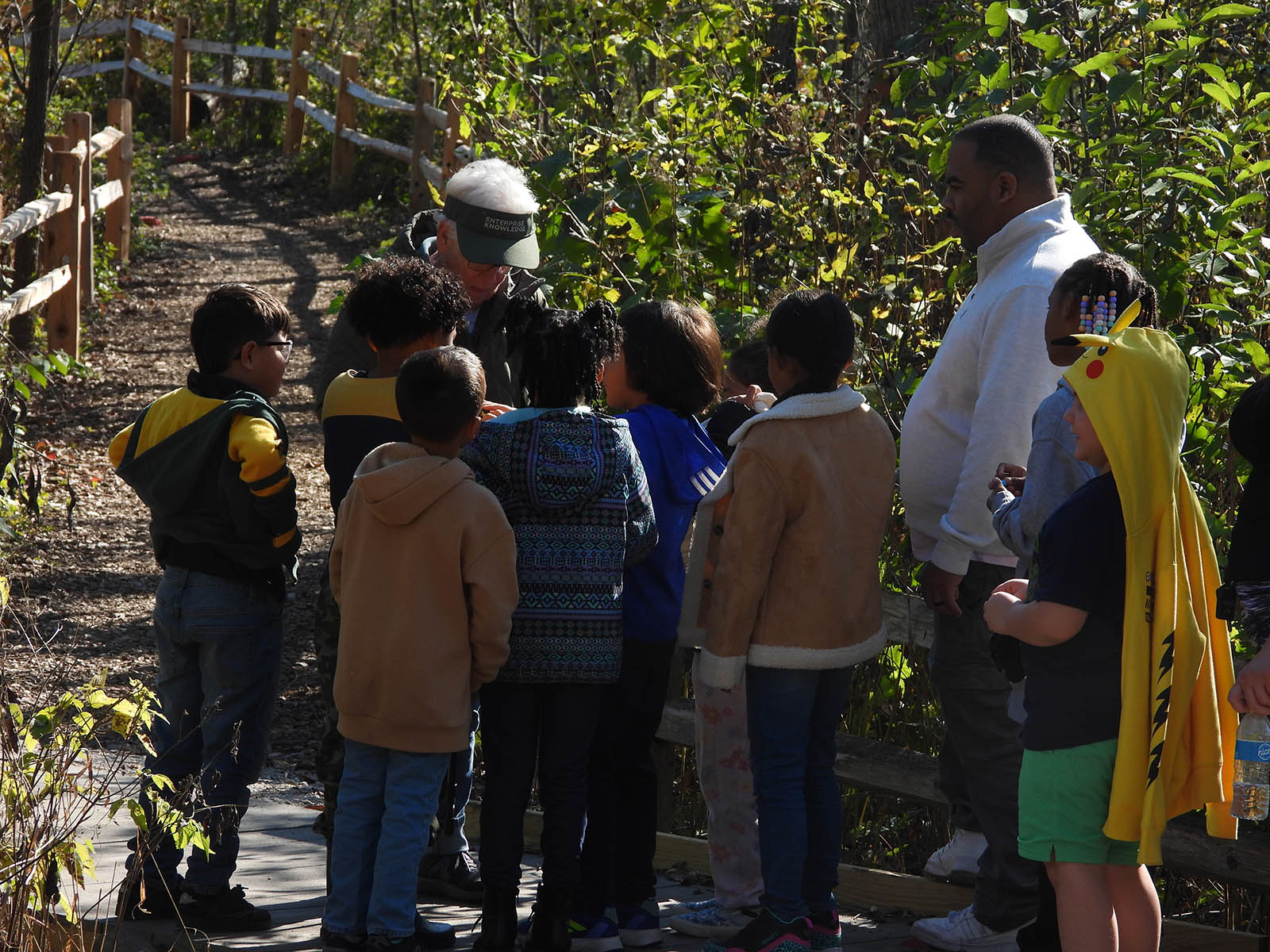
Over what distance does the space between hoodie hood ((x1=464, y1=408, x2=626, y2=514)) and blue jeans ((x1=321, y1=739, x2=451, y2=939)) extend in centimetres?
67

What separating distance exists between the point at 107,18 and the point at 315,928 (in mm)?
21190

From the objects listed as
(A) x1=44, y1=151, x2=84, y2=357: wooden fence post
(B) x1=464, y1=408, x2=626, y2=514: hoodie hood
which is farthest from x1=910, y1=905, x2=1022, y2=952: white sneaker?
(A) x1=44, y1=151, x2=84, y2=357: wooden fence post

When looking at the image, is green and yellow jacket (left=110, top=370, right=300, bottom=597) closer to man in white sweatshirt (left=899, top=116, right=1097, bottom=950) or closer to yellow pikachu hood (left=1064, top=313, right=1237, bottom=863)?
man in white sweatshirt (left=899, top=116, right=1097, bottom=950)

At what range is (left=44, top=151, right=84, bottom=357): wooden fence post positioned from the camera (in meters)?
10.1

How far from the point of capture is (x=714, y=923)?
12.3 feet

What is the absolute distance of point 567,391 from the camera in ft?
11.3

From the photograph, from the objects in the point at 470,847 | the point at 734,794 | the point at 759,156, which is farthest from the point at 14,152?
the point at 734,794

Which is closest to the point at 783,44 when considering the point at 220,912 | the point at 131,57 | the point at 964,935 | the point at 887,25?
the point at 887,25

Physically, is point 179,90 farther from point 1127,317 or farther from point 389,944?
point 1127,317

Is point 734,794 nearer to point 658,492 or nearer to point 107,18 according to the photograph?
point 658,492

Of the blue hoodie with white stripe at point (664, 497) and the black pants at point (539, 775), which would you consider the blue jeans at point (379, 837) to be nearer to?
the black pants at point (539, 775)

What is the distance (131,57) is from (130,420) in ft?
47.9

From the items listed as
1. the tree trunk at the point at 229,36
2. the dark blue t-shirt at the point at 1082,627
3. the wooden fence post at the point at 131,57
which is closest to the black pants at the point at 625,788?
the dark blue t-shirt at the point at 1082,627

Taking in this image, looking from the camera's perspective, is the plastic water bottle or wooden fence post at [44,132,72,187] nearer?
the plastic water bottle
